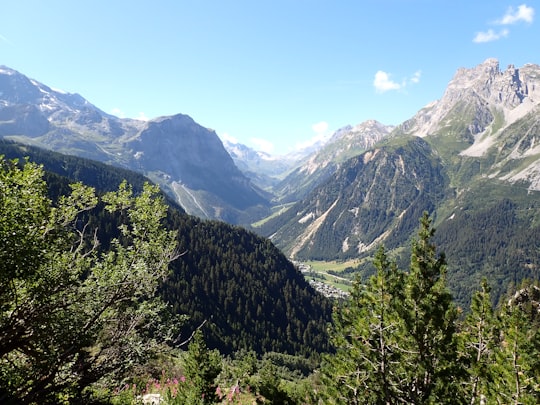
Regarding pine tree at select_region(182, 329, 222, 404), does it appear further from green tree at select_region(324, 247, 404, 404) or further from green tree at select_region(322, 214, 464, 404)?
green tree at select_region(322, 214, 464, 404)

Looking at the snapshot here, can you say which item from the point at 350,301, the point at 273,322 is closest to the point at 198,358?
the point at 350,301

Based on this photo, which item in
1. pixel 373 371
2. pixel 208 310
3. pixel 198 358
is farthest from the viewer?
pixel 208 310

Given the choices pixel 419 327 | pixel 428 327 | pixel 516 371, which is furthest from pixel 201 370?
pixel 516 371

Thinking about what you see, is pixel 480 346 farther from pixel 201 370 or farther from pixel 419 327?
pixel 201 370

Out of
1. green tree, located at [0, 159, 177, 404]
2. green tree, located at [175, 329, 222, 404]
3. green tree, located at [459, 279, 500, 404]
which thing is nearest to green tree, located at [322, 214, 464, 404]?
green tree, located at [459, 279, 500, 404]

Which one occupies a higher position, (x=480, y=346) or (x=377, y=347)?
(x=480, y=346)

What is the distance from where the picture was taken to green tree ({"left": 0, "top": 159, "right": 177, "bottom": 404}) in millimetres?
13531

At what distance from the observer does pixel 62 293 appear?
53.6 ft

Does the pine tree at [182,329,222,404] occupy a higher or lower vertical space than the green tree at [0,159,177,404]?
lower

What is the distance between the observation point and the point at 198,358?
36625 mm

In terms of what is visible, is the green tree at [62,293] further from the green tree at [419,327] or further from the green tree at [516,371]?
the green tree at [516,371]

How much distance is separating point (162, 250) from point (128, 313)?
3.66 metres

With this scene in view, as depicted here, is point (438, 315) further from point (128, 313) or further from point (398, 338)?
point (128, 313)

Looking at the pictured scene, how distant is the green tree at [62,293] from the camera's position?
13531mm
